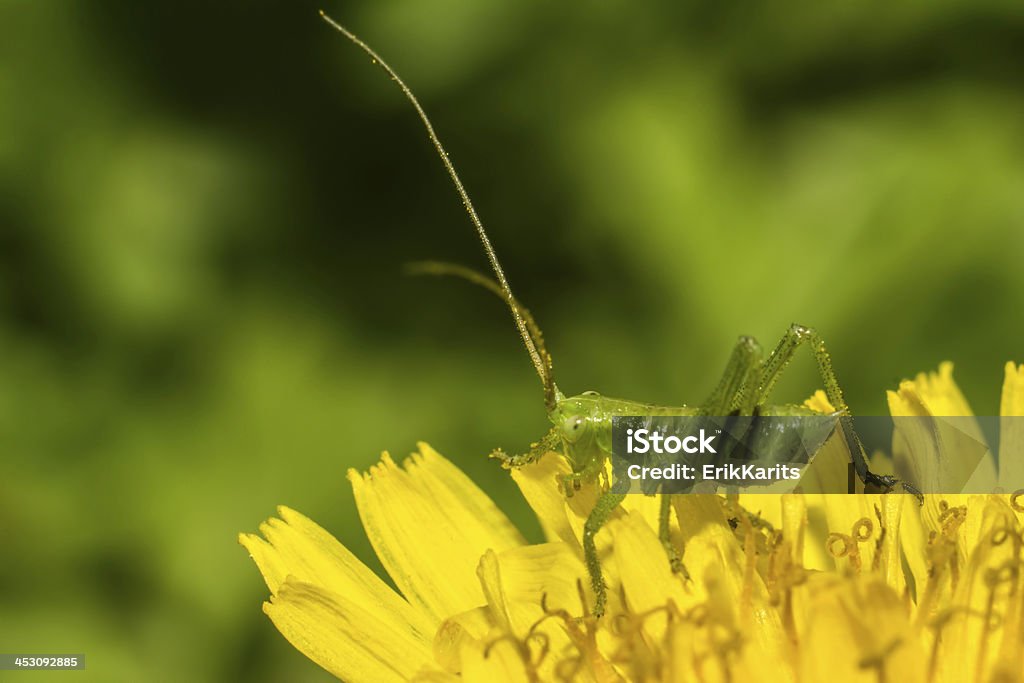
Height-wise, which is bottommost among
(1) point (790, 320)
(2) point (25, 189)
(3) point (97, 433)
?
(3) point (97, 433)

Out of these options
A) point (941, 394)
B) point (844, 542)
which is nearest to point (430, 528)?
point (844, 542)

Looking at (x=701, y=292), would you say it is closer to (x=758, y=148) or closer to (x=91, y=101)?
(x=758, y=148)

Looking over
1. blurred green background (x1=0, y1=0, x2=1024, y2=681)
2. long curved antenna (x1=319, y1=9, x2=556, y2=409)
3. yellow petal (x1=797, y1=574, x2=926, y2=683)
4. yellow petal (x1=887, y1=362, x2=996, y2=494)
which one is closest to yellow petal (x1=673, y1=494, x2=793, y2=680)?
yellow petal (x1=797, y1=574, x2=926, y2=683)

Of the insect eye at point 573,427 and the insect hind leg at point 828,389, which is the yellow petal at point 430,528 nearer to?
the insect eye at point 573,427

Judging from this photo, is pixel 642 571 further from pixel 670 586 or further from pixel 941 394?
pixel 941 394

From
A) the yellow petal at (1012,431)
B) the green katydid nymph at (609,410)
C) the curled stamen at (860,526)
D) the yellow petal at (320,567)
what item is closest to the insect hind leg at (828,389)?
the green katydid nymph at (609,410)

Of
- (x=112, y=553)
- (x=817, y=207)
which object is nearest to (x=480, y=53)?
(x=817, y=207)
